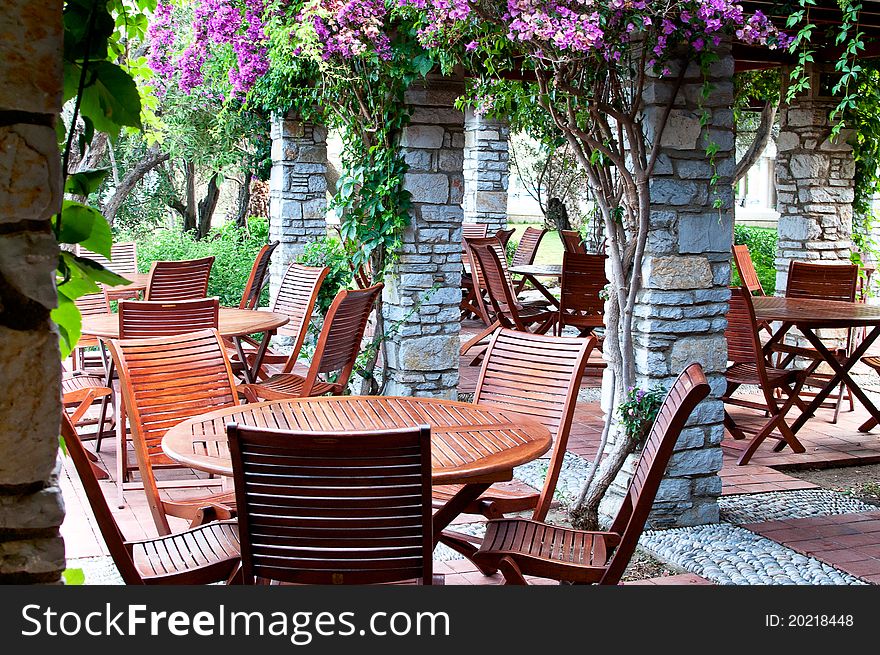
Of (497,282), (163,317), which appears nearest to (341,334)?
(163,317)

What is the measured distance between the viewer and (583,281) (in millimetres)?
7055

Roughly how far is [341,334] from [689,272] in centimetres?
166

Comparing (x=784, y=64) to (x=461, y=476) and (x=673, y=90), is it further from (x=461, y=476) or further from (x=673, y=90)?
(x=461, y=476)

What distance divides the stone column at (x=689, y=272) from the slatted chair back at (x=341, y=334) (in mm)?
1347

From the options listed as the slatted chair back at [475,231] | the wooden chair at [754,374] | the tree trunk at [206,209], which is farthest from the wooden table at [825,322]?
the tree trunk at [206,209]

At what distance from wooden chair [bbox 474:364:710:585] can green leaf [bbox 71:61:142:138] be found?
1.39 meters

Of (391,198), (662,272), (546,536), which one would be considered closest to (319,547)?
(546,536)

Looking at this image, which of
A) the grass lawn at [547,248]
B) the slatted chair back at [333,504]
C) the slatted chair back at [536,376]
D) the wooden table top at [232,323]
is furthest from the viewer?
the grass lawn at [547,248]

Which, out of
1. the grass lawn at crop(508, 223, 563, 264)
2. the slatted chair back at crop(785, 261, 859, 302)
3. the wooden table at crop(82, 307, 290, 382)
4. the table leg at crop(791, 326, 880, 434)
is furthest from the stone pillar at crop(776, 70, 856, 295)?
the grass lawn at crop(508, 223, 563, 264)

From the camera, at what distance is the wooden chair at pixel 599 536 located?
7.61ft

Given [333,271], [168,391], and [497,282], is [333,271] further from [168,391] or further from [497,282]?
[168,391]

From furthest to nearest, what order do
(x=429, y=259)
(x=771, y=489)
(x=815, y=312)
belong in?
1. (x=429, y=259)
2. (x=815, y=312)
3. (x=771, y=489)

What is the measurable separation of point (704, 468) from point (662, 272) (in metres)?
0.91

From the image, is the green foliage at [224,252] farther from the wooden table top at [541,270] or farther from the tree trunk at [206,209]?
the wooden table top at [541,270]
